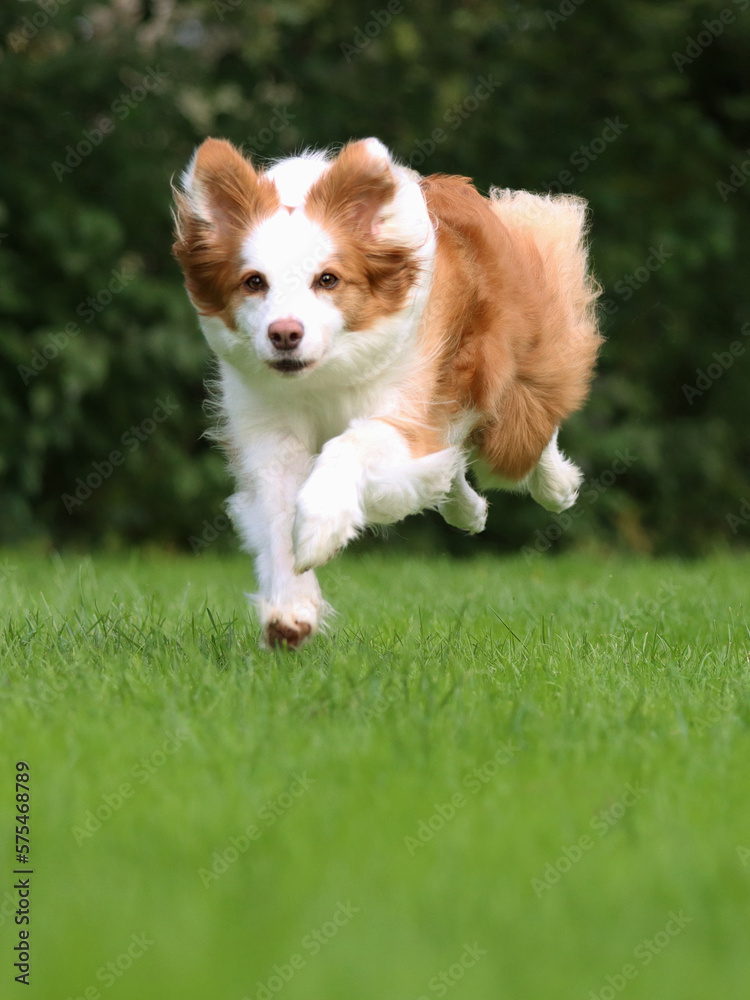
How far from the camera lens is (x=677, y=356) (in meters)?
10.3

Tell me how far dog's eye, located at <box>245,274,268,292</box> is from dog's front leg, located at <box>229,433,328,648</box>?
1.73 ft

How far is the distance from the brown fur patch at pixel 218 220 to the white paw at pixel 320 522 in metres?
0.60

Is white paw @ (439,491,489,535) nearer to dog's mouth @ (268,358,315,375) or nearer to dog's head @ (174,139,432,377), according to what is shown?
dog's head @ (174,139,432,377)

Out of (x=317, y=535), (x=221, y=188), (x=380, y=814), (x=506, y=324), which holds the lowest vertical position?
(x=317, y=535)

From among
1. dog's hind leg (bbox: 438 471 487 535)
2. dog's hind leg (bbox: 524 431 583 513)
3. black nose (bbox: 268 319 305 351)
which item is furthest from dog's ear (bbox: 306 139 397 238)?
dog's hind leg (bbox: 524 431 583 513)

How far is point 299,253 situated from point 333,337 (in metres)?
0.26

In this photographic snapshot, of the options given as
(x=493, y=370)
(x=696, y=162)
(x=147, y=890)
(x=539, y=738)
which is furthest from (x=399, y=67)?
(x=147, y=890)

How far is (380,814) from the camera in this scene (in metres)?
2.45

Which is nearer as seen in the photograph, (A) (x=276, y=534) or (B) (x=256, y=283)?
(B) (x=256, y=283)

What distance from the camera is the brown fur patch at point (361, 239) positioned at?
379 centimetres

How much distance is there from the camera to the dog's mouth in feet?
12.0

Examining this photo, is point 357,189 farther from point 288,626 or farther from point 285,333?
point 288,626

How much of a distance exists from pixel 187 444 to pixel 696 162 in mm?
4352

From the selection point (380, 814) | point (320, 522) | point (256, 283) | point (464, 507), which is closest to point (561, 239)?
point (464, 507)
